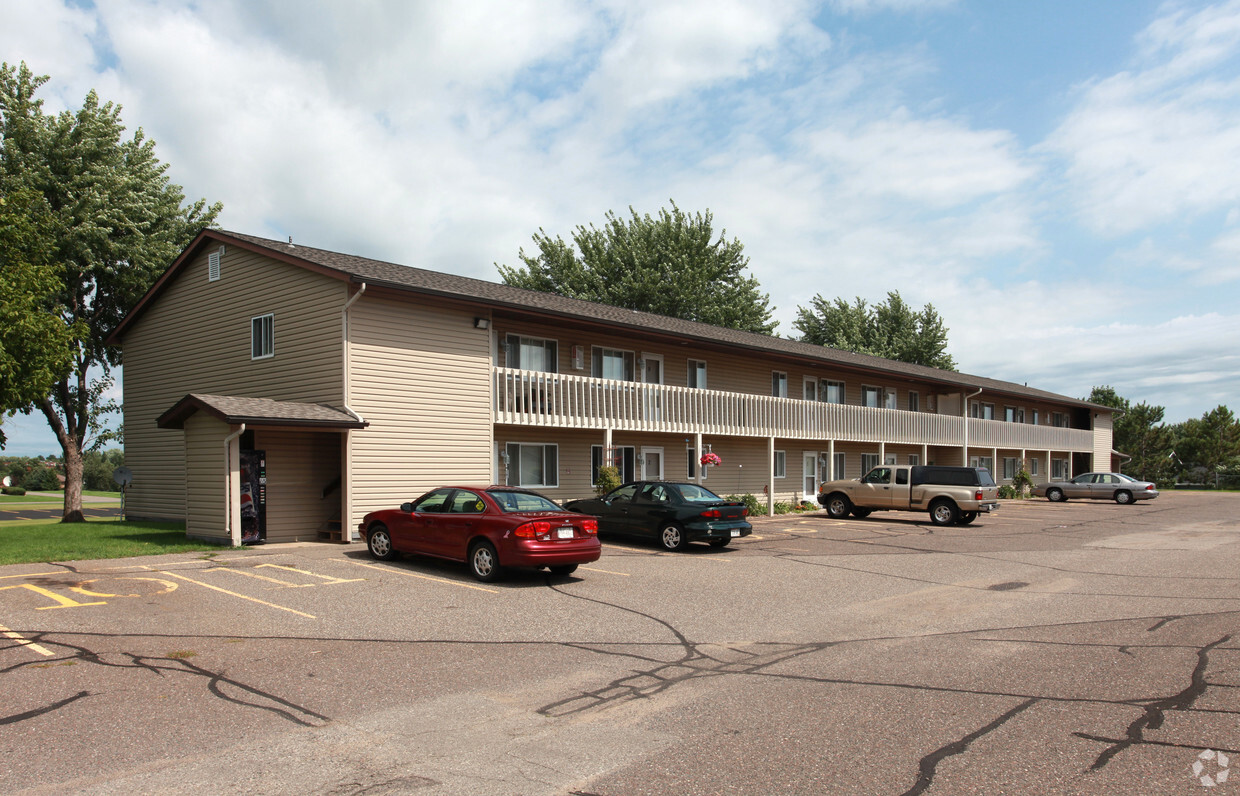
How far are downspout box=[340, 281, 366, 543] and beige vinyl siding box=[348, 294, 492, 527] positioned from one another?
0.12m

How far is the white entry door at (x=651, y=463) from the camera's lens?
25.7 meters

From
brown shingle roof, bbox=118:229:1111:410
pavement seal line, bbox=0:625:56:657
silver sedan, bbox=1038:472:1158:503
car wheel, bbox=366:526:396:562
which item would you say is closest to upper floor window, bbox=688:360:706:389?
brown shingle roof, bbox=118:229:1111:410

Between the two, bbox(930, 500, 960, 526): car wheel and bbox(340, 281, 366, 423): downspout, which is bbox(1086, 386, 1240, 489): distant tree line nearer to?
bbox(930, 500, 960, 526): car wheel

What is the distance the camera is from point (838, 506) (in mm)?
27453

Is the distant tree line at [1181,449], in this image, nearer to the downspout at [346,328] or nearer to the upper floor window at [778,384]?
the upper floor window at [778,384]

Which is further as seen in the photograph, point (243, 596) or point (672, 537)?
point (672, 537)

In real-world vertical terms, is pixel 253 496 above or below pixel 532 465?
below

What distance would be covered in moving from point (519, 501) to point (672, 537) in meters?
5.15

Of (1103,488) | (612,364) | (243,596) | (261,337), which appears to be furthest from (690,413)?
(1103,488)

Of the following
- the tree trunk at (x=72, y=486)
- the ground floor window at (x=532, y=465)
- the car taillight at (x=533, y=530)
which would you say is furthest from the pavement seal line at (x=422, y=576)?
the tree trunk at (x=72, y=486)

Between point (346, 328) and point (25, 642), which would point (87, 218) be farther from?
point (25, 642)

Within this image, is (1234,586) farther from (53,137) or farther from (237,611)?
(53,137)

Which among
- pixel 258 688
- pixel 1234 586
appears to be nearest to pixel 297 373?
pixel 258 688

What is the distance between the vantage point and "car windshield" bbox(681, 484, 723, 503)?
17344mm
